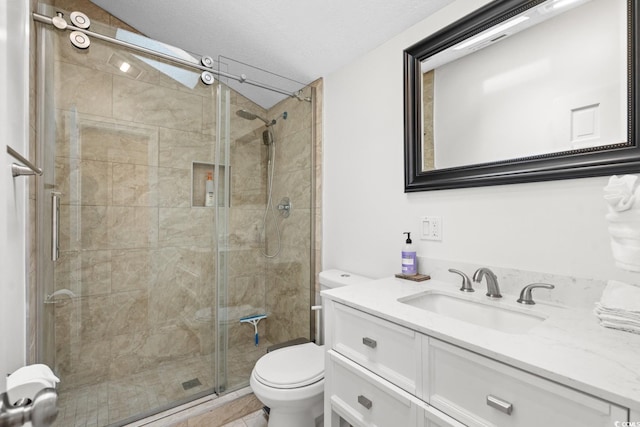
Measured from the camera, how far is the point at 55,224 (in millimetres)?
1468

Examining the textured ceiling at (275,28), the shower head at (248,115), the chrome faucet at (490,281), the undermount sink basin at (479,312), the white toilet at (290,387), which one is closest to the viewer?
the undermount sink basin at (479,312)

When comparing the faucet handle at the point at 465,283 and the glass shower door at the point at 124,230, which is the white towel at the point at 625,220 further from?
the glass shower door at the point at 124,230

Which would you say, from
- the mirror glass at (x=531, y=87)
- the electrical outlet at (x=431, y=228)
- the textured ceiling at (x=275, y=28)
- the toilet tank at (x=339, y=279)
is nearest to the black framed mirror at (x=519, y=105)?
the mirror glass at (x=531, y=87)

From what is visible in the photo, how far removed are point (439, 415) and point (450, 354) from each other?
0.59 feet

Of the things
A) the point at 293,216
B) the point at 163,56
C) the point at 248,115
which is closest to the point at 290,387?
the point at 293,216

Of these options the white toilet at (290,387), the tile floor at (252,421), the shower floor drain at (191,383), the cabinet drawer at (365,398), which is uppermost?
the cabinet drawer at (365,398)

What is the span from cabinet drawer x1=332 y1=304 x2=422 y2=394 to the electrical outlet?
1.92 feet

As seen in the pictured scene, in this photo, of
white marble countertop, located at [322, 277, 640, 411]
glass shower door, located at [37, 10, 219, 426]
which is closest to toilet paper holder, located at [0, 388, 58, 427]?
white marble countertop, located at [322, 277, 640, 411]

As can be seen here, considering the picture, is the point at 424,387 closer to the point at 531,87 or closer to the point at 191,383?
the point at 531,87

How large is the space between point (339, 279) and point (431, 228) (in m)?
0.64

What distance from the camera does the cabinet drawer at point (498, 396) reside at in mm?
583

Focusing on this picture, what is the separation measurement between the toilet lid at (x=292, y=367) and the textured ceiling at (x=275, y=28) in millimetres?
1655

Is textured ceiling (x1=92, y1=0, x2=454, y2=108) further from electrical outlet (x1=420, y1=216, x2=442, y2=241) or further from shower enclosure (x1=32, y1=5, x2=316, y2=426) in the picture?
electrical outlet (x1=420, y1=216, x2=442, y2=241)

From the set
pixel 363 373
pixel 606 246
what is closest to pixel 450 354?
pixel 363 373
